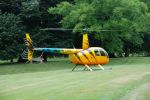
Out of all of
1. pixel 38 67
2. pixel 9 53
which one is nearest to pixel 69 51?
pixel 38 67

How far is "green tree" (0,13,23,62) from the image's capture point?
4719 cm

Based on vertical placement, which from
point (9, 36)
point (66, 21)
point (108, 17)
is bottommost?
point (9, 36)

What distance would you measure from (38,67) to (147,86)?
71.5 ft

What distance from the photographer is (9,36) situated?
4741 centimetres

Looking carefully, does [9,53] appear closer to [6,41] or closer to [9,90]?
[6,41]

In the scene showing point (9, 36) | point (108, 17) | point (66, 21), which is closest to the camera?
point (9, 36)

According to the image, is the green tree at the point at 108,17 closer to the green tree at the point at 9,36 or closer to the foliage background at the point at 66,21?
the foliage background at the point at 66,21

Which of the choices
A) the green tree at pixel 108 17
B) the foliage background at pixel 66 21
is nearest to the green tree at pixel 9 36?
the foliage background at pixel 66 21

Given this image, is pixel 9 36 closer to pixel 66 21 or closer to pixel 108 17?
pixel 66 21

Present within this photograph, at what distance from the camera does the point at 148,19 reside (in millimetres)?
53125

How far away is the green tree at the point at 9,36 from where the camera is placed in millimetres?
47188

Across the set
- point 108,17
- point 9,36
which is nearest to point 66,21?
point 108,17

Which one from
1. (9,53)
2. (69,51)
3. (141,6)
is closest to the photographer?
(69,51)

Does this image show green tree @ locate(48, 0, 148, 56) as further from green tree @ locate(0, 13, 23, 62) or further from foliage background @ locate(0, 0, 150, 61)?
green tree @ locate(0, 13, 23, 62)
